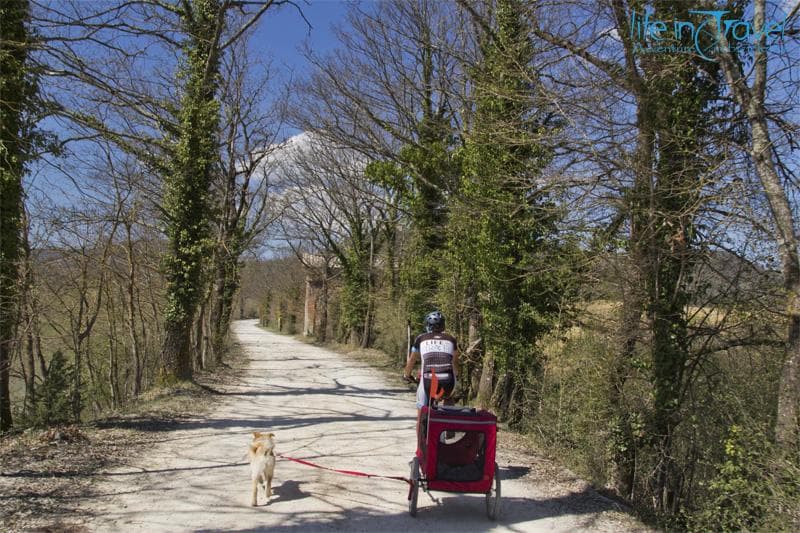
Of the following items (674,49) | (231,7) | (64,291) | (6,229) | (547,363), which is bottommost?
(547,363)

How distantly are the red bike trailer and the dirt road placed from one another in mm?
327

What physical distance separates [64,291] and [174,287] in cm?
212

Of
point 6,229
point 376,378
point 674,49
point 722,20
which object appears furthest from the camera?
point 376,378

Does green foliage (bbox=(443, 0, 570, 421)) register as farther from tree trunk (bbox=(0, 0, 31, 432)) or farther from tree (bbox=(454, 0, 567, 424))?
tree trunk (bbox=(0, 0, 31, 432))

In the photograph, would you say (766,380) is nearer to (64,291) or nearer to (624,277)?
(624,277)

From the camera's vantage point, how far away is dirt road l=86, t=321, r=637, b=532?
17.2ft

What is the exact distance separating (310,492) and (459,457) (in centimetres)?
162

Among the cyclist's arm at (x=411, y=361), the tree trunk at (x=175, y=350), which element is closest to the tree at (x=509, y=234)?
the cyclist's arm at (x=411, y=361)

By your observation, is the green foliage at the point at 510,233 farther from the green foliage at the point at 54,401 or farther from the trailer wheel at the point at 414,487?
the green foliage at the point at 54,401

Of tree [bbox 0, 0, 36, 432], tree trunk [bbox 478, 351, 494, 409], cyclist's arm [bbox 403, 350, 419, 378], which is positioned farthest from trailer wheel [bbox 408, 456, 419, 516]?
tree trunk [bbox 478, 351, 494, 409]

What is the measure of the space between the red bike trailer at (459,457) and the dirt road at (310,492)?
0.33 m

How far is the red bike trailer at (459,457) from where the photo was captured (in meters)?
5.35

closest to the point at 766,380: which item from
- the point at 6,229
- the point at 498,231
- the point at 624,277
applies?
the point at 624,277

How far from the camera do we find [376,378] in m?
18.5
